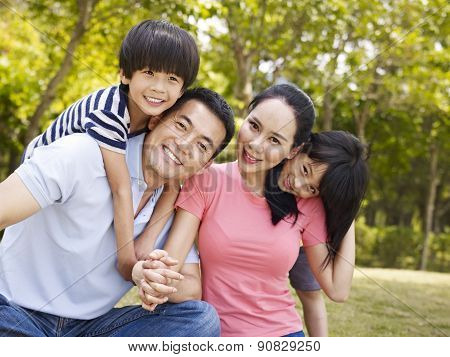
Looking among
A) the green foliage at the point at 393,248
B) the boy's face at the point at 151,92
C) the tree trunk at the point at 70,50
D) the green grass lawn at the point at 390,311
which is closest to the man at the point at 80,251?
the boy's face at the point at 151,92

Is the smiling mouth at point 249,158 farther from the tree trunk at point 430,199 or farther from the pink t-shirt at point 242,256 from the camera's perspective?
the tree trunk at point 430,199

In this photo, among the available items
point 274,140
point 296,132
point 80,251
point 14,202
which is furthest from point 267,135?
point 14,202

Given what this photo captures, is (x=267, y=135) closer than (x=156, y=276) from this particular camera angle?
No

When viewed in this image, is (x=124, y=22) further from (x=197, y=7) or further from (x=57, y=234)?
(x=57, y=234)

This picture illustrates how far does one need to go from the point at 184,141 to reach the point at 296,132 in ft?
1.80

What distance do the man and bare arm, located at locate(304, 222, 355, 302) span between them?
2.09ft

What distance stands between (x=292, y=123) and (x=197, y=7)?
3.96 meters

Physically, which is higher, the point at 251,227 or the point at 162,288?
the point at 251,227

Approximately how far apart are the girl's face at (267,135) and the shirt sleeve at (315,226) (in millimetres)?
328

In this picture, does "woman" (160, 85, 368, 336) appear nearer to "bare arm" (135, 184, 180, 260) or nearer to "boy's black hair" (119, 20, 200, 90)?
"bare arm" (135, 184, 180, 260)

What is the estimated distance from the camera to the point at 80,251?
227 centimetres

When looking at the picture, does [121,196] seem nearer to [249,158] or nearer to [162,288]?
[162,288]

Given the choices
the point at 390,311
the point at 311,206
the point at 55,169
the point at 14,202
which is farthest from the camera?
the point at 390,311

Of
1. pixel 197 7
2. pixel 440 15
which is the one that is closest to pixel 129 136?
pixel 197 7
